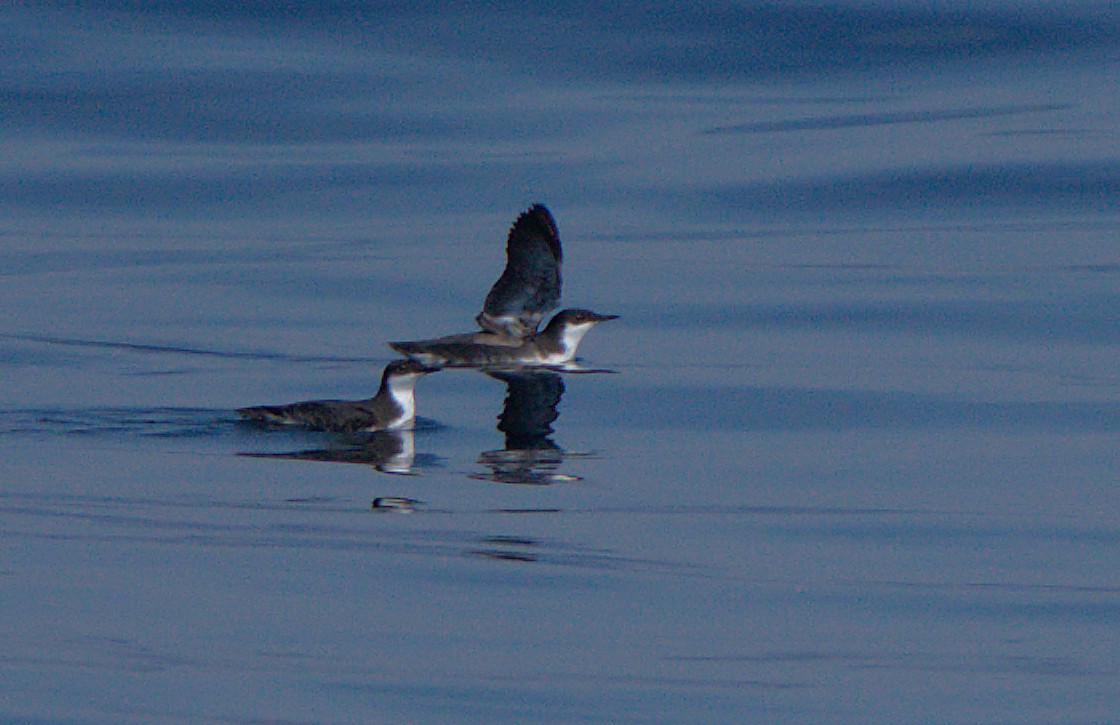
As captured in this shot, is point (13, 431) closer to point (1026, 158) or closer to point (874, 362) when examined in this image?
point (874, 362)

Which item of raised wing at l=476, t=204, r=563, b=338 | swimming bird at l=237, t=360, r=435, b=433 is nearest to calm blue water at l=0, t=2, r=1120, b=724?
swimming bird at l=237, t=360, r=435, b=433

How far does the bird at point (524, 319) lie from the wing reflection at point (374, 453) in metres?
2.73

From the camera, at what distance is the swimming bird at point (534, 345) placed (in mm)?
16109

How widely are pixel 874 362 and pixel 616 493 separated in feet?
16.2

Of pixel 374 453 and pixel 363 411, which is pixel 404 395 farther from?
pixel 374 453

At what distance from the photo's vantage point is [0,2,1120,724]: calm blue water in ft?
25.3

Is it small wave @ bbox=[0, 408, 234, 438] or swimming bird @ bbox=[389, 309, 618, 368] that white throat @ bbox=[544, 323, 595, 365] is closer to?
swimming bird @ bbox=[389, 309, 618, 368]

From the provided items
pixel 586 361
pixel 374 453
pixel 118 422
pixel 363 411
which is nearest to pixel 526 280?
pixel 586 361

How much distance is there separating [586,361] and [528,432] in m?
3.50

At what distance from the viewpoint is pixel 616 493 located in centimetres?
1094

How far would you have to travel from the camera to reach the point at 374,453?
1227cm

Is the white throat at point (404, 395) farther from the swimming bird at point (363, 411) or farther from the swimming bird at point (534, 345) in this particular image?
the swimming bird at point (534, 345)

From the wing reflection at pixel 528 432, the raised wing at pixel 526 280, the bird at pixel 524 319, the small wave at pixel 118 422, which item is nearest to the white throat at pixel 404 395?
the wing reflection at pixel 528 432

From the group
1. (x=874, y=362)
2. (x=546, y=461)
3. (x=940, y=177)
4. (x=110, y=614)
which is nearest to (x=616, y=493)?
(x=546, y=461)
